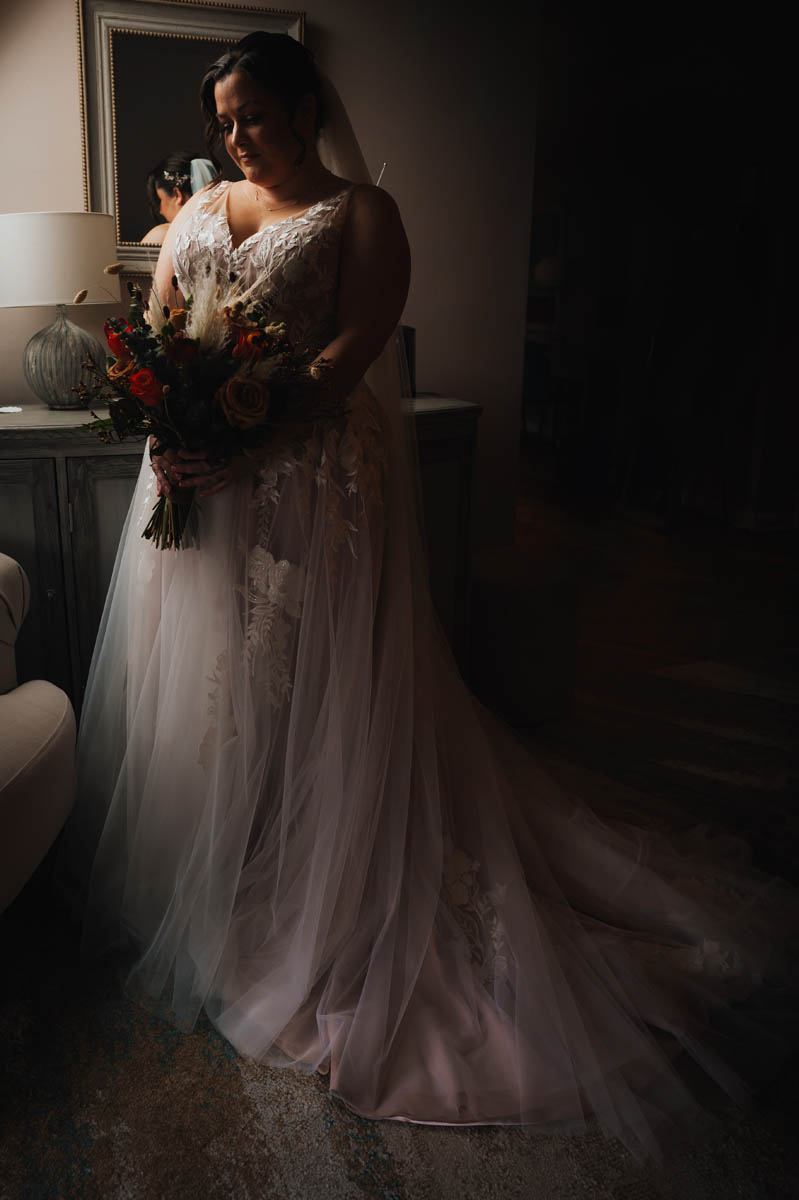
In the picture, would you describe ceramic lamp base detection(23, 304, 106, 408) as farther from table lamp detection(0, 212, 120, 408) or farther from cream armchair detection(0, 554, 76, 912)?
cream armchair detection(0, 554, 76, 912)

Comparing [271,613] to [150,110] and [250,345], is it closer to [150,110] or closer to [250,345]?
[250,345]

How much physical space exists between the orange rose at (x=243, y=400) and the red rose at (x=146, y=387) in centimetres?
10

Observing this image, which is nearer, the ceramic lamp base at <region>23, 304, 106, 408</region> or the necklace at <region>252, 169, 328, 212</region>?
the necklace at <region>252, 169, 328, 212</region>

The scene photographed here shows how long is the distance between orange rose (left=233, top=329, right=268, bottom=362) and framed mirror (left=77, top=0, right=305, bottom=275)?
1.48m

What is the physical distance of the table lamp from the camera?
2459 mm

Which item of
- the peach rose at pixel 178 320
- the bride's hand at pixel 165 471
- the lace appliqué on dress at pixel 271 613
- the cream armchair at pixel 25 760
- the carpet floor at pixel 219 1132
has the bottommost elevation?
the carpet floor at pixel 219 1132

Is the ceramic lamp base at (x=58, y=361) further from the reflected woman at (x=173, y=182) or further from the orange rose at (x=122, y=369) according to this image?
the orange rose at (x=122, y=369)

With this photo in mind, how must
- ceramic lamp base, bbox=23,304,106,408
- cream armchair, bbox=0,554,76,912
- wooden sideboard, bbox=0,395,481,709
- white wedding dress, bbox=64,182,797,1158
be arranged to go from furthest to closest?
ceramic lamp base, bbox=23,304,106,408 → wooden sideboard, bbox=0,395,481,709 → white wedding dress, bbox=64,182,797,1158 → cream armchair, bbox=0,554,76,912

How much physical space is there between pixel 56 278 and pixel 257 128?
0.91 m

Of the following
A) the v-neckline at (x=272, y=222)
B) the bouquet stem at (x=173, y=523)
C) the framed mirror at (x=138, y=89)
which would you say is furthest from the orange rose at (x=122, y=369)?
the framed mirror at (x=138, y=89)

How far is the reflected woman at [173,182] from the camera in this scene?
2.86 m

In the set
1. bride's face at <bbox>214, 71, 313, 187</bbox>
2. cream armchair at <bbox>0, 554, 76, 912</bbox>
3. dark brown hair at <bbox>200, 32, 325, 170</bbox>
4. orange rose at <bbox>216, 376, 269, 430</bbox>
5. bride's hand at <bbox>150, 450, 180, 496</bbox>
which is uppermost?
dark brown hair at <bbox>200, 32, 325, 170</bbox>

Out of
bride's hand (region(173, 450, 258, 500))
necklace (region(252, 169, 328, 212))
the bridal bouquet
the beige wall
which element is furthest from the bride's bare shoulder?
the beige wall

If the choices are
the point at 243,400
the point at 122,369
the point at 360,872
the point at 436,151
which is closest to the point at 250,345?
the point at 243,400
